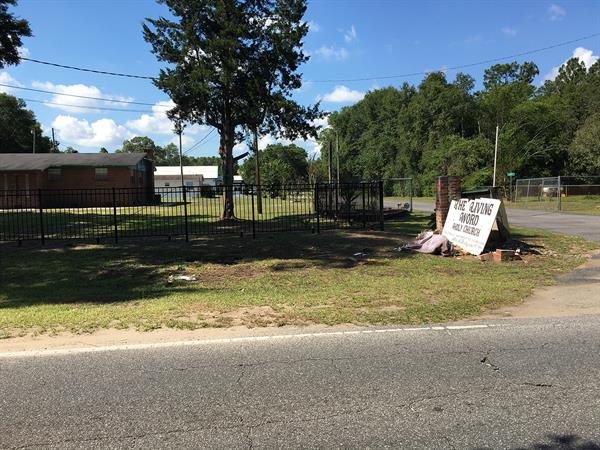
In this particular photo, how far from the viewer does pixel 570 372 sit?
15.0ft

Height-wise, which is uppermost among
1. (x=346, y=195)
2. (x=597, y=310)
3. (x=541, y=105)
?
(x=541, y=105)

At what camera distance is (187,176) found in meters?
82.7

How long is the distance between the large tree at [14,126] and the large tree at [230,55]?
56.1 metres

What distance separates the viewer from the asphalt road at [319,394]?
3.50 m

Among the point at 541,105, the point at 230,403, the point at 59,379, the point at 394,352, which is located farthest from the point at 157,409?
the point at 541,105

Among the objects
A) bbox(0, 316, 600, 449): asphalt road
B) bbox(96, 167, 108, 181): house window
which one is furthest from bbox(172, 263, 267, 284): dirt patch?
Answer: bbox(96, 167, 108, 181): house window

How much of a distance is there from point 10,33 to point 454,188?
1630cm

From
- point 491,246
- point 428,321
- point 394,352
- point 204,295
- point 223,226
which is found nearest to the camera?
point 394,352

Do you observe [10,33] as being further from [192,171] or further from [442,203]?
[192,171]

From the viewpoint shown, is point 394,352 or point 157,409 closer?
point 157,409

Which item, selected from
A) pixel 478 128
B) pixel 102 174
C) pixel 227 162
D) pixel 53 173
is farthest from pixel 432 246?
pixel 478 128

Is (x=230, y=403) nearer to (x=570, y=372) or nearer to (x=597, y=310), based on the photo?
(x=570, y=372)

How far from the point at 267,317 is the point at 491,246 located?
7199 millimetres

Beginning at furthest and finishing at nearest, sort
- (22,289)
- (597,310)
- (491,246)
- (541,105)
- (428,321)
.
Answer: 1. (541,105)
2. (491,246)
3. (22,289)
4. (597,310)
5. (428,321)
